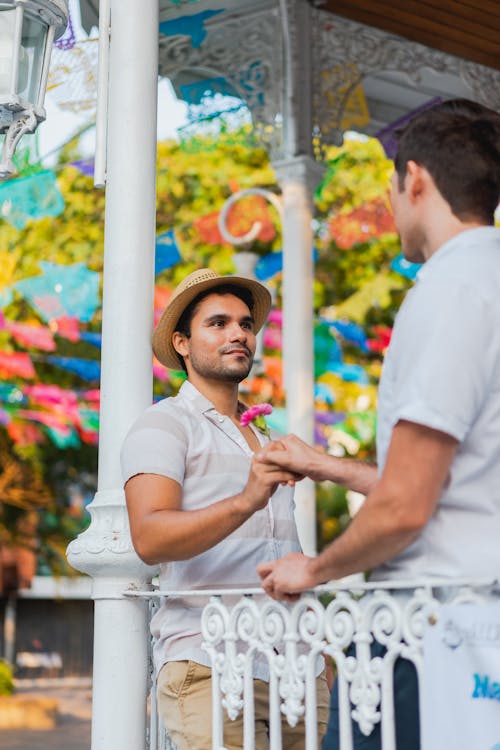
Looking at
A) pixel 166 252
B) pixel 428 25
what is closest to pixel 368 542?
pixel 428 25

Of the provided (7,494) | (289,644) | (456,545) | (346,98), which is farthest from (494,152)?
(7,494)

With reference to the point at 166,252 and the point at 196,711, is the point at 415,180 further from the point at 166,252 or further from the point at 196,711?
the point at 166,252

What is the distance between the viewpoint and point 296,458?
213 centimetres

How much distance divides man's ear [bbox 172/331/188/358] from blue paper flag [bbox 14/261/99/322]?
13.8 feet

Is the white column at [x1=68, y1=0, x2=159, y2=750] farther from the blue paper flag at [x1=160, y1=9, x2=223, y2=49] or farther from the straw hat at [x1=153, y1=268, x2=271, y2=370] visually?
the blue paper flag at [x1=160, y1=9, x2=223, y2=49]

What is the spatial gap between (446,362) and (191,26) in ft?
15.0

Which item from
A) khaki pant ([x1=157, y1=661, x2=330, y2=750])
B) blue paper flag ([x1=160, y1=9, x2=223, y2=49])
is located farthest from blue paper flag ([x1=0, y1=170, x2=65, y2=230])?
khaki pant ([x1=157, y1=661, x2=330, y2=750])

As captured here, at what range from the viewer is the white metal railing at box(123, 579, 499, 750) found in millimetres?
1809

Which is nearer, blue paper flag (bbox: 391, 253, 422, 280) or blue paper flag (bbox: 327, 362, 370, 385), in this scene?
→ blue paper flag (bbox: 391, 253, 422, 280)

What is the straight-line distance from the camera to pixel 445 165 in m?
1.86

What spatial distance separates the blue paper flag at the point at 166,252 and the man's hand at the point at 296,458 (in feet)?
15.3

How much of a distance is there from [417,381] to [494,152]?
0.41m

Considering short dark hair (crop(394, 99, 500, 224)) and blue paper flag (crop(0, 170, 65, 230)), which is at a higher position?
blue paper flag (crop(0, 170, 65, 230))

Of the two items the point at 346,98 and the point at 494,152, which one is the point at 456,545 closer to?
the point at 494,152
